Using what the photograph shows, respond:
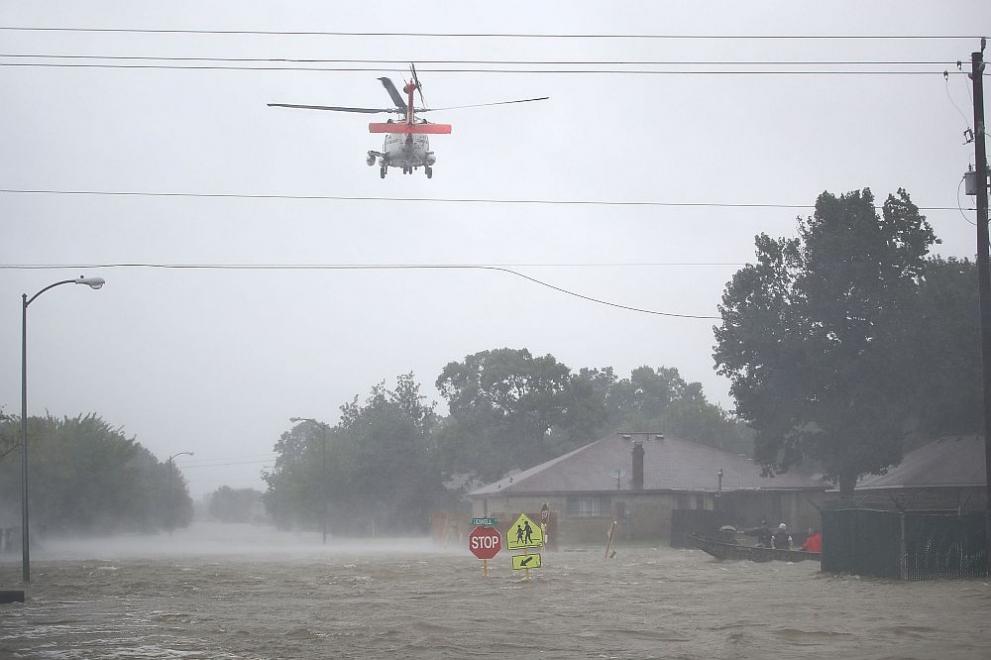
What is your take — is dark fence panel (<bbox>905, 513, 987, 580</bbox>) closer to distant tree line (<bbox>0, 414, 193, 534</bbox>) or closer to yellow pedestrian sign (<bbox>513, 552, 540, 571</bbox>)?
yellow pedestrian sign (<bbox>513, 552, 540, 571</bbox>)

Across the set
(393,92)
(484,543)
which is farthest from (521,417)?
(393,92)

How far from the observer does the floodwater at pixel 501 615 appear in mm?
18094

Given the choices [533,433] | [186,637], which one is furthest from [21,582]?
[533,433]

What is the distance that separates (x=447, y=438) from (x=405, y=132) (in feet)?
238

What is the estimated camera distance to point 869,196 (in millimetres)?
66125

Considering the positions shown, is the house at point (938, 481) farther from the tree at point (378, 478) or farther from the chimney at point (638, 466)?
the tree at point (378, 478)

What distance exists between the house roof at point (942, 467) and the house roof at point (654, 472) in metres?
6.23

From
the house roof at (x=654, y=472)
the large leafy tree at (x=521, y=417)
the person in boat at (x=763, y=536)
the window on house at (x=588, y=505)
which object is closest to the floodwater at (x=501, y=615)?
the person in boat at (x=763, y=536)

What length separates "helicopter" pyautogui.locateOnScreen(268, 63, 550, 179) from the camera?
947 inches

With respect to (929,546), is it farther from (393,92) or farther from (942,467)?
(942,467)

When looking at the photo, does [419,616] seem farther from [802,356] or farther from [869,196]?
[869,196]

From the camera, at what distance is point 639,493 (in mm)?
68375

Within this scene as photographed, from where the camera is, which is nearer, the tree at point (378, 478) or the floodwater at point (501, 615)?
the floodwater at point (501, 615)

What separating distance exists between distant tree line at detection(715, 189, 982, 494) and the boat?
2185 centimetres
